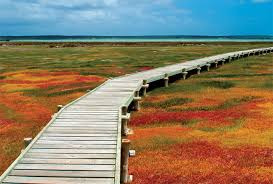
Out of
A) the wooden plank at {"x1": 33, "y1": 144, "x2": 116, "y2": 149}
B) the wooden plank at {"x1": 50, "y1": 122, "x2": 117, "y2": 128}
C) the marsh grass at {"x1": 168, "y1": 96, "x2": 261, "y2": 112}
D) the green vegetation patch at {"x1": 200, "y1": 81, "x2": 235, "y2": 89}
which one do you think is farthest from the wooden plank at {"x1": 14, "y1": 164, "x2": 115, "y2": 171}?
the green vegetation patch at {"x1": 200, "y1": 81, "x2": 235, "y2": 89}

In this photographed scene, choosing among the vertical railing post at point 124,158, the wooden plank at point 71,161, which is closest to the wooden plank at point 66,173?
the wooden plank at point 71,161

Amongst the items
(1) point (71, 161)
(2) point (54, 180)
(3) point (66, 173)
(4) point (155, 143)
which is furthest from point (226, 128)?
(2) point (54, 180)

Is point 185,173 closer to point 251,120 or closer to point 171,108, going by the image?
point 251,120

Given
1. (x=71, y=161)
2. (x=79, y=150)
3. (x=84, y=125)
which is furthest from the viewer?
(x=84, y=125)

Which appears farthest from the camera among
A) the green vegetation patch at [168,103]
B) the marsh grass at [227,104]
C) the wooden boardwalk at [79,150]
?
the green vegetation patch at [168,103]

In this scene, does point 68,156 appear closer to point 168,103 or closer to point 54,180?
point 54,180

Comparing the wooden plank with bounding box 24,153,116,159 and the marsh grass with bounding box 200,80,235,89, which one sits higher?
the wooden plank with bounding box 24,153,116,159

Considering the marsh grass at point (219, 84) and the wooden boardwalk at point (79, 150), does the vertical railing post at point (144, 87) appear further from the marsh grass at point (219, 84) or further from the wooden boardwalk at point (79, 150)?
the wooden boardwalk at point (79, 150)

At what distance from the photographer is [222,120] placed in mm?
19641

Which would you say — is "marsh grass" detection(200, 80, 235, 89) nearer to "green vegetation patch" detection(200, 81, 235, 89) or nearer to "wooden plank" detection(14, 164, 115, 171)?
"green vegetation patch" detection(200, 81, 235, 89)

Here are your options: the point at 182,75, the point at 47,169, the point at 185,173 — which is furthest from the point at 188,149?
the point at 182,75

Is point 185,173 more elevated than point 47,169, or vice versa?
point 47,169

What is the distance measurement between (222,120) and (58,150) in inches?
397

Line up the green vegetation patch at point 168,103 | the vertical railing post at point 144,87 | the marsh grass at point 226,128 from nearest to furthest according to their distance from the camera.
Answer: the marsh grass at point 226,128 → the green vegetation patch at point 168,103 → the vertical railing post at point 144,87
